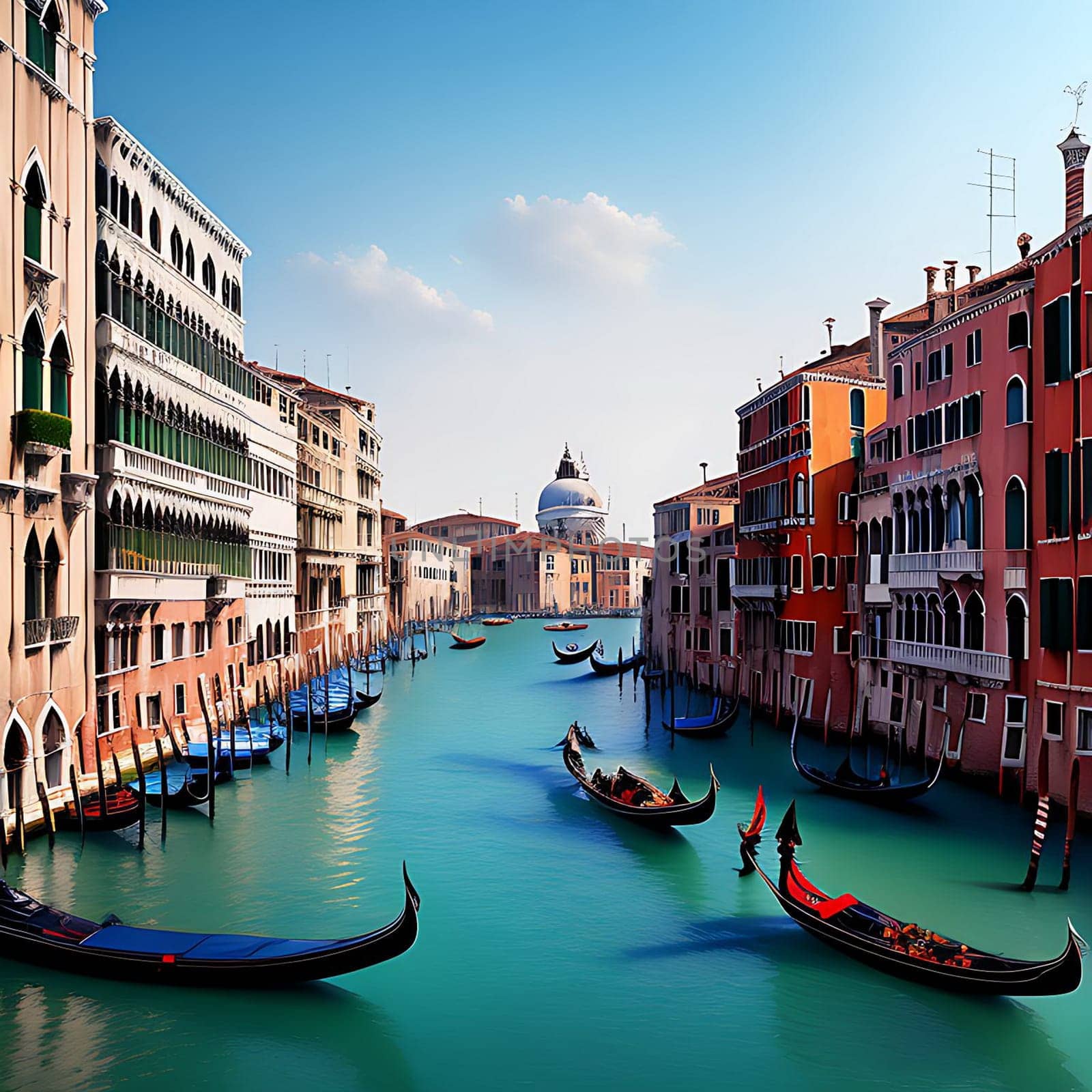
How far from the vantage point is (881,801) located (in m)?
15.7

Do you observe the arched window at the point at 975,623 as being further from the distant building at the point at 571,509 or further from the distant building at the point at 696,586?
the distant building at the point at 571,509

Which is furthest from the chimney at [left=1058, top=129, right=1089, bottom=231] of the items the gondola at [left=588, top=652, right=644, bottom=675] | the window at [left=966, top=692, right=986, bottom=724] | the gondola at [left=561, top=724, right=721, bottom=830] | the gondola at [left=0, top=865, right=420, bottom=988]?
the gondola at [left=588, top=652, right=644, bottom=675]

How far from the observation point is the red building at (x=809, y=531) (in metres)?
20.9

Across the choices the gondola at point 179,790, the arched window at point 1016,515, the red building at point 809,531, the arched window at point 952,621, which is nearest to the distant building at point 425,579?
the red building at point 809,531

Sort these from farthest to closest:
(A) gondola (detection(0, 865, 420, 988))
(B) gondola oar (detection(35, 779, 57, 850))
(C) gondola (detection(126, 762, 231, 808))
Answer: (C) gondola (detection(126, 762, 231, 808)) → (B) gondola oar (detection(35, 779, 57, 850)) → (A) gondola (detection(0, 865, 420, 988))

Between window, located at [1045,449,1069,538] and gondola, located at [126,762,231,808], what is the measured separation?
12333 millimetres

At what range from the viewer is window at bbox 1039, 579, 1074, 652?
1309cm

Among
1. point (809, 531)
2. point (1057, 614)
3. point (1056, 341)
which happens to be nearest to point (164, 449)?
point (809, 531)

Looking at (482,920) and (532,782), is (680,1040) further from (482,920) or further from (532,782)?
(532,782)

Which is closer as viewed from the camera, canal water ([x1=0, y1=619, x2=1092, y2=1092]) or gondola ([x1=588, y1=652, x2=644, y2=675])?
canal water ([x1=0, y1=619, x2=1092, y2=1092])

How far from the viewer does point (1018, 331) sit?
14.5 metres

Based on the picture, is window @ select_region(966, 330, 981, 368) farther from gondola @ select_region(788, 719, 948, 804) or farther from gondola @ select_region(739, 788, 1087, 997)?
gondola @ select_region(739, 788, 1087, 997)

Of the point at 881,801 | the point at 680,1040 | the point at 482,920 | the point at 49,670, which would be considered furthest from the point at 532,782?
the point at 680,1040

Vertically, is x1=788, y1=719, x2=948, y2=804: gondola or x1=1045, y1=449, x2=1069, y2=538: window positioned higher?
x1=1045, y1=449, x2=1069, y2=538: window
